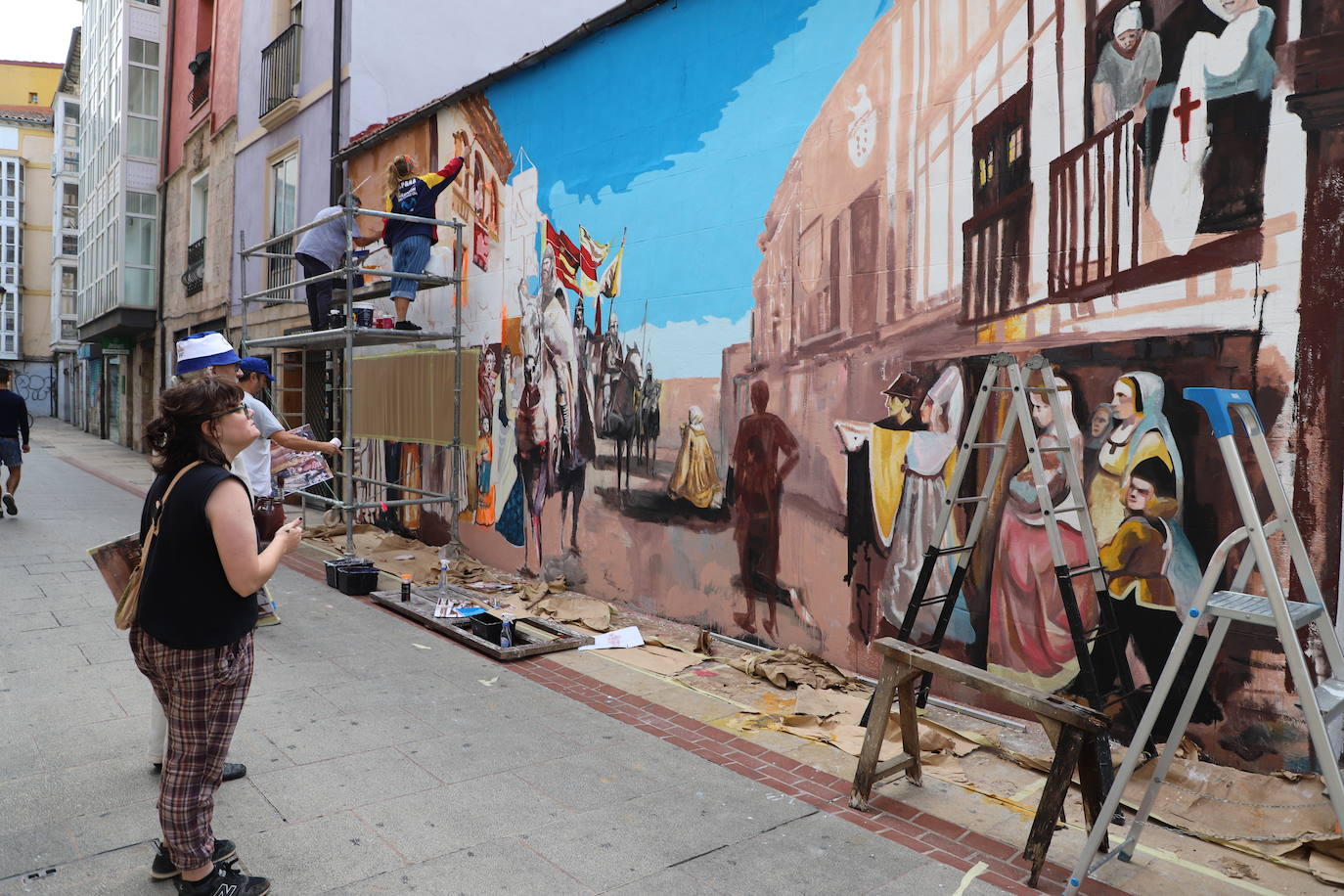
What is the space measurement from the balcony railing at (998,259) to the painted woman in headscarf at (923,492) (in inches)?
15.3

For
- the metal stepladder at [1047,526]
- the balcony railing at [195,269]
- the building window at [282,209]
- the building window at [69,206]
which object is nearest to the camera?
the metal stepladder at [1047,526]

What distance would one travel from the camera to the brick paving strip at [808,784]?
328cm

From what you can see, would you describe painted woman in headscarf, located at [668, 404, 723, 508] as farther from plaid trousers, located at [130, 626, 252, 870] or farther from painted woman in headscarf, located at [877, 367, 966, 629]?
plaid trousers, located at [130, 626, 252, 870]

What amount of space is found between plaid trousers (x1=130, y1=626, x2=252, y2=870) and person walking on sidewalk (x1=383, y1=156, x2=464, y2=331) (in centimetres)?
625

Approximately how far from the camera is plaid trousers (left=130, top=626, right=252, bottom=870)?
9.12 ft

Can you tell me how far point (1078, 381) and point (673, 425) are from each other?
298 centimetres

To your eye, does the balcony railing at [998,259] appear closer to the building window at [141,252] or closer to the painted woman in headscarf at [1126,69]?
the painted woman in headscarf at [1126,69]

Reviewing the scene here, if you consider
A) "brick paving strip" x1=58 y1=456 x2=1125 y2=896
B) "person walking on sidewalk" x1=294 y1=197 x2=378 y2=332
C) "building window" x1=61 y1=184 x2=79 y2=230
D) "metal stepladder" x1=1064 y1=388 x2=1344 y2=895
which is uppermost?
"building window" x1=61 y1=184 x2=79 y2=230

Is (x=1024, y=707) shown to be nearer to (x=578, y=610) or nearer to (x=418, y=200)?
(x=578, y=610)

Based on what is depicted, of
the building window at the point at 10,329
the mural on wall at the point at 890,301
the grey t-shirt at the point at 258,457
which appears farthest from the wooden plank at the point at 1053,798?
the building window at the point at 10,329

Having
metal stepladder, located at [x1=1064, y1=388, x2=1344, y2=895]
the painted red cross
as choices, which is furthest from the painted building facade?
metal stepladder, located at [x1=1064, y1=388, x2=1344, y2=895]

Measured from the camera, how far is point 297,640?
6039 mm

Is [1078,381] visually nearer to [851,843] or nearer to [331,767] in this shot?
[851,843]

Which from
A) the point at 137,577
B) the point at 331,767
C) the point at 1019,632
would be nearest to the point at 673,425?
the point at 1019,632
